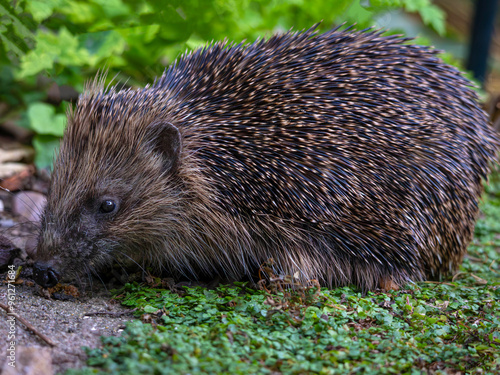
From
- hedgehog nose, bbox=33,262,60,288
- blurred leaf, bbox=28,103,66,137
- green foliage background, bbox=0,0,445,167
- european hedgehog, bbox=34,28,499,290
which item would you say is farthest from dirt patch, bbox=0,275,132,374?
blurred leaf, bbox=28,103,66,137

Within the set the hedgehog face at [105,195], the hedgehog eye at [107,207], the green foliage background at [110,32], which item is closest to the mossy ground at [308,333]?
the hedgehog face at [105,195]

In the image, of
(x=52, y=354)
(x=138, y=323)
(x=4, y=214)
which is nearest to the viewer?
(x=52, y=354)

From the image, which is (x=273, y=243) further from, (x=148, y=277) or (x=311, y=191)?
(x=148, y=277)

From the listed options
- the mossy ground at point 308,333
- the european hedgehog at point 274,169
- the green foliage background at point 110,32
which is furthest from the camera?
the green foliage background at point 110,32

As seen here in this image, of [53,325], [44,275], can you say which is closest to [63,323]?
[53,325]

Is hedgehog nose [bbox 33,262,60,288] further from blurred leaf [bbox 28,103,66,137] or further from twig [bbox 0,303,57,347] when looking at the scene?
blurred leaf [bbox 28,103,66,137]

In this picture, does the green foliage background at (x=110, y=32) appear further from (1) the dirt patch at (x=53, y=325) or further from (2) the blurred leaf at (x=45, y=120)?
(1) the dirt patch at (x=53, y=325)

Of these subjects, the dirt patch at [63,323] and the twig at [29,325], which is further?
the twig at [29,325]

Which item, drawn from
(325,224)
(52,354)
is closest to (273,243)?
(325,224)
